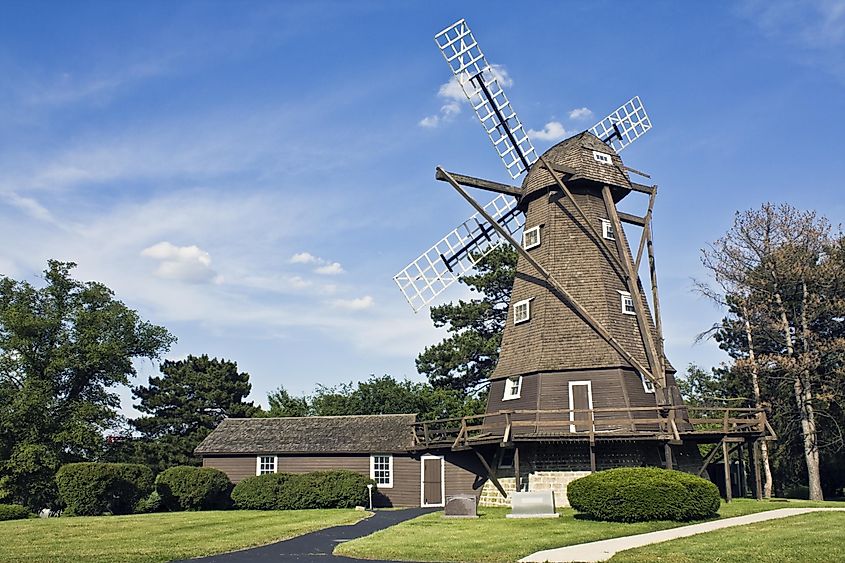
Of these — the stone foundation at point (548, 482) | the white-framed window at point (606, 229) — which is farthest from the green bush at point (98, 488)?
the white-framed window at point (606, 229)

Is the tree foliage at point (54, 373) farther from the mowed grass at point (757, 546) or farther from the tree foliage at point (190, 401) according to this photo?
the mowed grass at point (757, 546)

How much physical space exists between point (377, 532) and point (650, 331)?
38.9 feet

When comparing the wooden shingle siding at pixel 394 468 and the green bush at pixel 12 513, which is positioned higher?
the wooden shingle siding at pixel 394 468

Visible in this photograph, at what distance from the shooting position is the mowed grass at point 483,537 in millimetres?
14594

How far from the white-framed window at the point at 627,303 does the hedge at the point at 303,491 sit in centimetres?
1200

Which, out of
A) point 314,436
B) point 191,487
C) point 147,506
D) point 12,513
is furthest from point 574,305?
Result: point 12,513

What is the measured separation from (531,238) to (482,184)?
2746 mm

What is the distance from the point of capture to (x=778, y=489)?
139 feet

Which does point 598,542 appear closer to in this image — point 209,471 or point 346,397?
point 209,471

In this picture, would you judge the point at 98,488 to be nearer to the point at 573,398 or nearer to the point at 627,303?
the point at 573,398

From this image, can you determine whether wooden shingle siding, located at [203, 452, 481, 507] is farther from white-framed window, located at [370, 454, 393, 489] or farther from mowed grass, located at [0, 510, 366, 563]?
mowed grass, located at [0, 510, 366, 563]

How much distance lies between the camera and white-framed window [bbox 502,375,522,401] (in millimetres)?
25483

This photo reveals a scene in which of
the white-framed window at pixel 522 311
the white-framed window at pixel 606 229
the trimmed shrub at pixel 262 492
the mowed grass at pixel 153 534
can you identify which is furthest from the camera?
the trimmed shrub at pixel 262 492

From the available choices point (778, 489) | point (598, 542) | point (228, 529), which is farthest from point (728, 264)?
point (228, 529)
